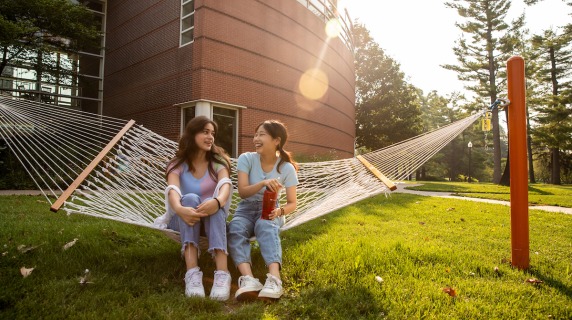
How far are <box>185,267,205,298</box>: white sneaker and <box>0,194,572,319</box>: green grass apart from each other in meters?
0.06

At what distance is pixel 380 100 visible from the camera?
75.5 ft

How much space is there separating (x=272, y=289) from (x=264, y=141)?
975 millimetres

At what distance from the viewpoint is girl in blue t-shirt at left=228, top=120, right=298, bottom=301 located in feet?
6.80

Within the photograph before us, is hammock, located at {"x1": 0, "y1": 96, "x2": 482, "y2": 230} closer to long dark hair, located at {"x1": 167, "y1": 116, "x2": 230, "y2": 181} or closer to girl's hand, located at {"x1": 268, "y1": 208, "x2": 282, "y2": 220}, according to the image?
girl's hand, located at {"x1": 268, "y1": 208, "x2": 282, "y2": 220}

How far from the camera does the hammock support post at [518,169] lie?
2611 millimetres

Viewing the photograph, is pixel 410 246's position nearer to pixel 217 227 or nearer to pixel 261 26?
pixel 217 227

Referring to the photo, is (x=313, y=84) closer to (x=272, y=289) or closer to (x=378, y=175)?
(x=378, y=175)

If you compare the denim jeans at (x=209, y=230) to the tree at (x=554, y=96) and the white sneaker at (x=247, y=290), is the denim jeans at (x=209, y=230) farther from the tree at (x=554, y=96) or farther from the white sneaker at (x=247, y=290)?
the tree at (x=554, y=96)

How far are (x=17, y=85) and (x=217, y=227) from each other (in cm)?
1220

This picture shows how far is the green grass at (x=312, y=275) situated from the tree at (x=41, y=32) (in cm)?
711

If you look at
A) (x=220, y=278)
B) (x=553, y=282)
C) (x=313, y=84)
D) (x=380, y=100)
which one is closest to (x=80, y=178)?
(x=220, y=278)

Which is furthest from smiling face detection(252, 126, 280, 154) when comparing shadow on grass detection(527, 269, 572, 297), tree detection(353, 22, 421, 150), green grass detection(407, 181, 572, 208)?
tree detection(353, 22, 421, 150)

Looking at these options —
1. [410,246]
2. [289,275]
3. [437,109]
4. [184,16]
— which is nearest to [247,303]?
[289,275]

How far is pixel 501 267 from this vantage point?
261 centimetres
